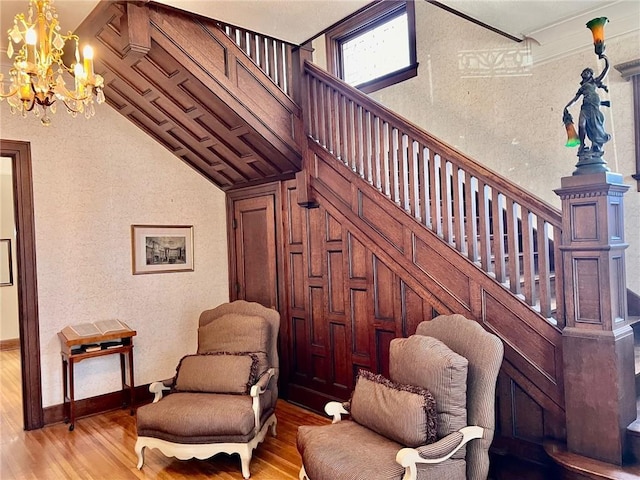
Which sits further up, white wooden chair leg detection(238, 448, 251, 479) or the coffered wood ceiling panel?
the coffered wood ceiling panel

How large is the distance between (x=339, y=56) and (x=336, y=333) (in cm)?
359

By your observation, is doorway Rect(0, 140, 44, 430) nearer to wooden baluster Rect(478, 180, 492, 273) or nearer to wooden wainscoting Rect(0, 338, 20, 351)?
wooden baluster Rect(478, 180, 492, 273)

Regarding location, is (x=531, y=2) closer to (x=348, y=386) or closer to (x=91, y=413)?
(x=348, y=386)

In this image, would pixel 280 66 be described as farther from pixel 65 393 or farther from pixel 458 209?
pixel 65 393

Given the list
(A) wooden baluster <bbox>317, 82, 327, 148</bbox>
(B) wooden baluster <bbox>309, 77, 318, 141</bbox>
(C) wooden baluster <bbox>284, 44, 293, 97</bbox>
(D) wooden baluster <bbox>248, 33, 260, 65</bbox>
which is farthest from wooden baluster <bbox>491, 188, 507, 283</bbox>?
(D) wooden baluster <bbox>248, 33, 260, 65</bbox>

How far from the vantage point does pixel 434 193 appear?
10.2 feet

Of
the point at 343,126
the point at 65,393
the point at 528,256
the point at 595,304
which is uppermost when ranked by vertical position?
the point at 343,126

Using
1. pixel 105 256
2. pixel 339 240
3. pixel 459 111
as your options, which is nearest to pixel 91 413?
pixel 105 256

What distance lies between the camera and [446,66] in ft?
14.8

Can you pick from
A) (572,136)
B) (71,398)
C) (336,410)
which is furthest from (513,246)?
(71,398)

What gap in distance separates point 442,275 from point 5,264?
7.82 metres

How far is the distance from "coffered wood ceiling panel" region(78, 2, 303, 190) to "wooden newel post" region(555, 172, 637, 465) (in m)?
2.38

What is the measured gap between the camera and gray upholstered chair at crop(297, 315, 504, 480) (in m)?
2.22

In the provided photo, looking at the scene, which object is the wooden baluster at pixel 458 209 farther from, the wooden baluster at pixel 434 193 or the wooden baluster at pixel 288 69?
the wooden baluster at pixel 288 69
